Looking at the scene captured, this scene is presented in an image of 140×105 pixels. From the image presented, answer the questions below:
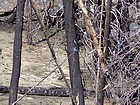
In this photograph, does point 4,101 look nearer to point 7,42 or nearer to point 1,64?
point 1,64

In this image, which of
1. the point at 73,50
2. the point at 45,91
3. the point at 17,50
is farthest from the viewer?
the point at 45,91

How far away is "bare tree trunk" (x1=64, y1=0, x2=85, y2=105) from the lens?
2.56 meters

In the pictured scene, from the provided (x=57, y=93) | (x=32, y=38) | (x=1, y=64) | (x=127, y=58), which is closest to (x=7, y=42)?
(x=32, y=38)

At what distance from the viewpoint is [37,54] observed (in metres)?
10.6

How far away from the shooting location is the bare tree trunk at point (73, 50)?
256 centimetres

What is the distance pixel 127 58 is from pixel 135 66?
196 millimetres

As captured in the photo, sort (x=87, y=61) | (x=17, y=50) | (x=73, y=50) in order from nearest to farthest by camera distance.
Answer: (x=73, y=50) < (x=17, y=50) < (x=87, y=61)

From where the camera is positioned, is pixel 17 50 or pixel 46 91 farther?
pixel 46 91

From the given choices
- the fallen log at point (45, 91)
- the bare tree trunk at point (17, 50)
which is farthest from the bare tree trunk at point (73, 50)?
the fallen log at point (45, 91)

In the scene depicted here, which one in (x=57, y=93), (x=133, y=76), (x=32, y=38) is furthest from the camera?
(x=32, y=38)

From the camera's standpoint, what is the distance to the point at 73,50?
262 cm

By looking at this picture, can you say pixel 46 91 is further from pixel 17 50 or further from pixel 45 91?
pixel 17 50

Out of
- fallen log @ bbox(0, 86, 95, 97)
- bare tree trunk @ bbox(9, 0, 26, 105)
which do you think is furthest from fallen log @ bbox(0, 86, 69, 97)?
bare tree trunk @ bbox(9, 0, 26, 105)

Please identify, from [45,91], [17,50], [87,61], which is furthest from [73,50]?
[45,91]
